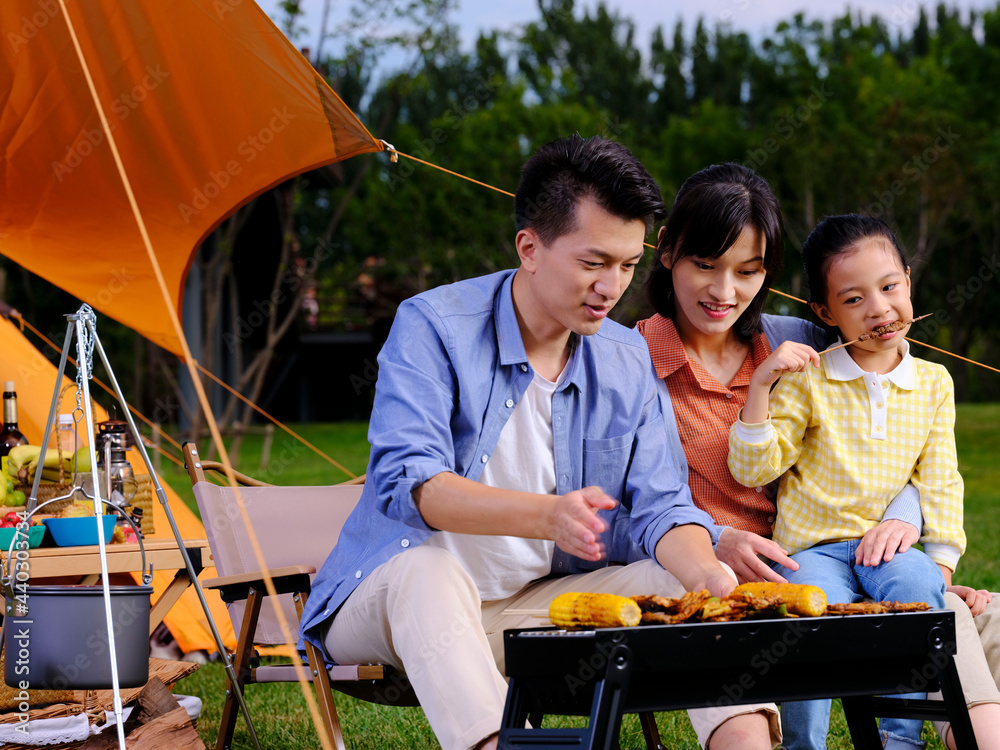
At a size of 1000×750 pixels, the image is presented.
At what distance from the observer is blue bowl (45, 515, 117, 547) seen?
2.74 meters

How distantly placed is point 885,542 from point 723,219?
0.76 m

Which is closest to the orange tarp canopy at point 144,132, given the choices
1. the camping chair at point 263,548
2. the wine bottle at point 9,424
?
the wine bottle at point 9,424

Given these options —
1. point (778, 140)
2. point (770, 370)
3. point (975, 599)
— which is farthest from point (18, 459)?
point (778, 140)

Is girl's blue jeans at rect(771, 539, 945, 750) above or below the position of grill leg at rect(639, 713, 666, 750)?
above

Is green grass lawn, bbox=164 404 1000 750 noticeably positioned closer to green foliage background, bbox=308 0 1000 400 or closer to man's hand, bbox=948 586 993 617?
man's hand, bbox=948 586 993 617

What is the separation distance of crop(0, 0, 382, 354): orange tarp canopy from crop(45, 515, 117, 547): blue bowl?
5.59 ft

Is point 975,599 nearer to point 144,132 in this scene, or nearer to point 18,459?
point 18,459

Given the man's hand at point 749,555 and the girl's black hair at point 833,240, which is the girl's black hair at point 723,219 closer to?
the girl's black hair at point 833,240

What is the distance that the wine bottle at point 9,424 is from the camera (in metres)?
3.36

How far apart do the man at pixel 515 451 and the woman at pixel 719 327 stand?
7.3 inches

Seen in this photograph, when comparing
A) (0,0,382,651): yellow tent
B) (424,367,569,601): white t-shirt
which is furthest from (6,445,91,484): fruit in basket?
(424,367,569,601): white t-shirt

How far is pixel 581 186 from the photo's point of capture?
2.00 m

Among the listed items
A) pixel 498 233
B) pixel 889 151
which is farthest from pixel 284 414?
pixel 889 151

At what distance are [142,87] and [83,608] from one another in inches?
95.1
